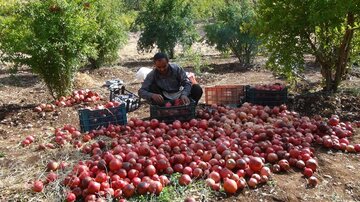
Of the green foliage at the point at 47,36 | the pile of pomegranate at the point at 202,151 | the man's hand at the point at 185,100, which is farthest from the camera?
the green foliage at the point at 47,36

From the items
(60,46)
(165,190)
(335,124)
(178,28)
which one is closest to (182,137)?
(165,190)

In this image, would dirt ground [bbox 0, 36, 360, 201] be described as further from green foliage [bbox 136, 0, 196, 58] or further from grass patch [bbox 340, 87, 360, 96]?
green foliage [bbox 136, 0, 196, 58]

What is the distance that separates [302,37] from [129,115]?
3.32 m

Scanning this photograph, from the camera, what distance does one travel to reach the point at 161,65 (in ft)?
20.5

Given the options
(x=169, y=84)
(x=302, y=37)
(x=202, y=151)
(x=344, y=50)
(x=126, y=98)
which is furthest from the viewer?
(x=126, y=98)

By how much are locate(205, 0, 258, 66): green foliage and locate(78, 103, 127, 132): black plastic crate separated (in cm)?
742

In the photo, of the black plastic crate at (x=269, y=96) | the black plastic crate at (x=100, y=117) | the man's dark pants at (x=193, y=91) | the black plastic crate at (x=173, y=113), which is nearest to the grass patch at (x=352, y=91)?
the black plastic crate at (x=269, y=96)

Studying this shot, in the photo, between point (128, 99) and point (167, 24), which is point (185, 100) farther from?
point (167, 24)

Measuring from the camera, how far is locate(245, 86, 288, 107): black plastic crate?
6980 mm

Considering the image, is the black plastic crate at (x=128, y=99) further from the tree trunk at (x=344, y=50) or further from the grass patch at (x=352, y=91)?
the grass patch at (x=352, y=91)

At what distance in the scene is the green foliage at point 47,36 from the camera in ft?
25.7

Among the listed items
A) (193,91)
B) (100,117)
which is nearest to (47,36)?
(100,117)

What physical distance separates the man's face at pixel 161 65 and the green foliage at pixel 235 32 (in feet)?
21.9

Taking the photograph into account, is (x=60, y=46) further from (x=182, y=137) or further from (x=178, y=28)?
(x=178, y=28)
